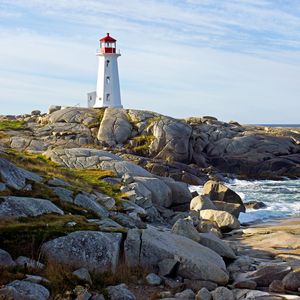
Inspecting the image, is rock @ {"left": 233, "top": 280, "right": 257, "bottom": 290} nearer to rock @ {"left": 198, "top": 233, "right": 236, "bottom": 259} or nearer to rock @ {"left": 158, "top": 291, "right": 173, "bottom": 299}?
rock @ {"left": 158, "top": 291, "right": 173, "bottom": 299}

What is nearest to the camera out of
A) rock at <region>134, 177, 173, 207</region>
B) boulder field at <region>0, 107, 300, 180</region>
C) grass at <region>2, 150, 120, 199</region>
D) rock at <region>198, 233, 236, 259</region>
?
rock at <region>198, 233, 236, 259</region>

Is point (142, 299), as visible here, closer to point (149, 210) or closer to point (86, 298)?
point (86, 298)

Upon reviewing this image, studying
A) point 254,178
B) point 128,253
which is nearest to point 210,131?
point 254,178

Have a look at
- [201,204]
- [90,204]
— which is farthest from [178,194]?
[90,204]

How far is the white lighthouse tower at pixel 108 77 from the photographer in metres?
67.8

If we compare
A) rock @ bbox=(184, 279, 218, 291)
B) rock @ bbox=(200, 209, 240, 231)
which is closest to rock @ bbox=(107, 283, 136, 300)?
rock @ bbox=(184, 279, 218, 291)

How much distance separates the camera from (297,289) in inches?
501

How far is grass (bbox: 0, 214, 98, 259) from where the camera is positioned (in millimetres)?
12422

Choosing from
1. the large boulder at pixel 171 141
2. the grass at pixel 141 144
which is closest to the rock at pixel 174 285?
the large boulder at pixel 171 141

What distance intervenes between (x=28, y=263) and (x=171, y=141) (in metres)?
41.3

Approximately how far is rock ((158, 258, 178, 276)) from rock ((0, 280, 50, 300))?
3709 mm

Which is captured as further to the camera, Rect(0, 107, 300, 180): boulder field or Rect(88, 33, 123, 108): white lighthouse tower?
Rect(88, 33, 123, 108): white lighthouse tower

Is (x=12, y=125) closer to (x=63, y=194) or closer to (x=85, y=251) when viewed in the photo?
(x=63, y=194)

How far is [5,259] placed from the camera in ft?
38.2
